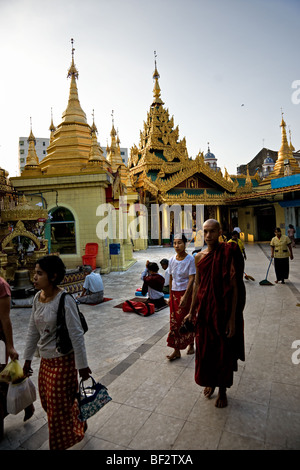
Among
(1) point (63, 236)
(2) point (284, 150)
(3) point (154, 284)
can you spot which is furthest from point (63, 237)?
(2) point (284, 150)

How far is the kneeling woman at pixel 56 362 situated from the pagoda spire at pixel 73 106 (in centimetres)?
1310

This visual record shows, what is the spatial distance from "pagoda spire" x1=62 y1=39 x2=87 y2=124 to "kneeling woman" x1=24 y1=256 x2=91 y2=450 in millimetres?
13103

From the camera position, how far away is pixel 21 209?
852cm

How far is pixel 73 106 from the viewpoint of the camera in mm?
14016

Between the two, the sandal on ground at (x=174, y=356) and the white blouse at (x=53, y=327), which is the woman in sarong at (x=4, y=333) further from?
the sandal on ground at (x=174, y=356)

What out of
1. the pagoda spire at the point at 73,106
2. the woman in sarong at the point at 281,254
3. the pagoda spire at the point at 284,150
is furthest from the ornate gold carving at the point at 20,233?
the pagoda spire at the point at 284,150

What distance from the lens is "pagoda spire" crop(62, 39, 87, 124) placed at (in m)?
13.7

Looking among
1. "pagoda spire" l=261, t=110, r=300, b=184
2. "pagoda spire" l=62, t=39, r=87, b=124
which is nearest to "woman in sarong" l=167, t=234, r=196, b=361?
"pagoda spire" l=62, t=39, r=87, b=124

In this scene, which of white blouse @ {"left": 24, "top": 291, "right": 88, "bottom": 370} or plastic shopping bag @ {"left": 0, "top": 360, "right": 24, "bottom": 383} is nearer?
white blouse @ {"left": 24, "top": 291, "right": 88, "bottom": 370}

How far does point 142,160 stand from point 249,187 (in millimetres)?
9722

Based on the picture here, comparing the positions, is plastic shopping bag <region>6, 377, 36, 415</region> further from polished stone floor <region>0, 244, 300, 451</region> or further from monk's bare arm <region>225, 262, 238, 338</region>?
monk's bare arm <region>225, 262, 238, 338</region>

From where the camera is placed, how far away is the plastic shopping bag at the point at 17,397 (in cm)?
243

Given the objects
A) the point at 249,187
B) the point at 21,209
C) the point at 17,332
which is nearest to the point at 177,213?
the point at 249,187

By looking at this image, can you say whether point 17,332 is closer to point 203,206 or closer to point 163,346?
point 163,346
